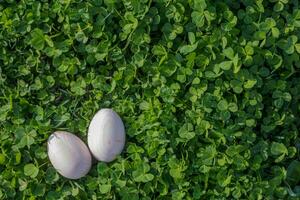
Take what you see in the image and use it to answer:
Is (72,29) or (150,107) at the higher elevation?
(72,29)

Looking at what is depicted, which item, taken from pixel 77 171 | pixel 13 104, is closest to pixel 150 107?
pixel 77 171

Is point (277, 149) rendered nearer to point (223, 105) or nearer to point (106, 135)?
point (223, 105)

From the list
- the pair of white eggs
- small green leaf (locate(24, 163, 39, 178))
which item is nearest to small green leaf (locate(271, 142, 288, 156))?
the pair of white eggs

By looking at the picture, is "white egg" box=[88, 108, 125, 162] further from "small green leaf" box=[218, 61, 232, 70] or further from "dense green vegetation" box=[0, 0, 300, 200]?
"small green leaf" box=[218, 61, 232, 70]

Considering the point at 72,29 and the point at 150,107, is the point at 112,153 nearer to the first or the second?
the point at 150,107

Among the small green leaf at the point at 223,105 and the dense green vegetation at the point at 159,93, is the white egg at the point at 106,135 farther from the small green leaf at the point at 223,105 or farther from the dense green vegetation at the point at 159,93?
the small green leaf at the point at 223,105

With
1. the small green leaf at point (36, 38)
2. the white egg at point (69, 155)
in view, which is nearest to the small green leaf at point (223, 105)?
the white egg at point (69, 155)
